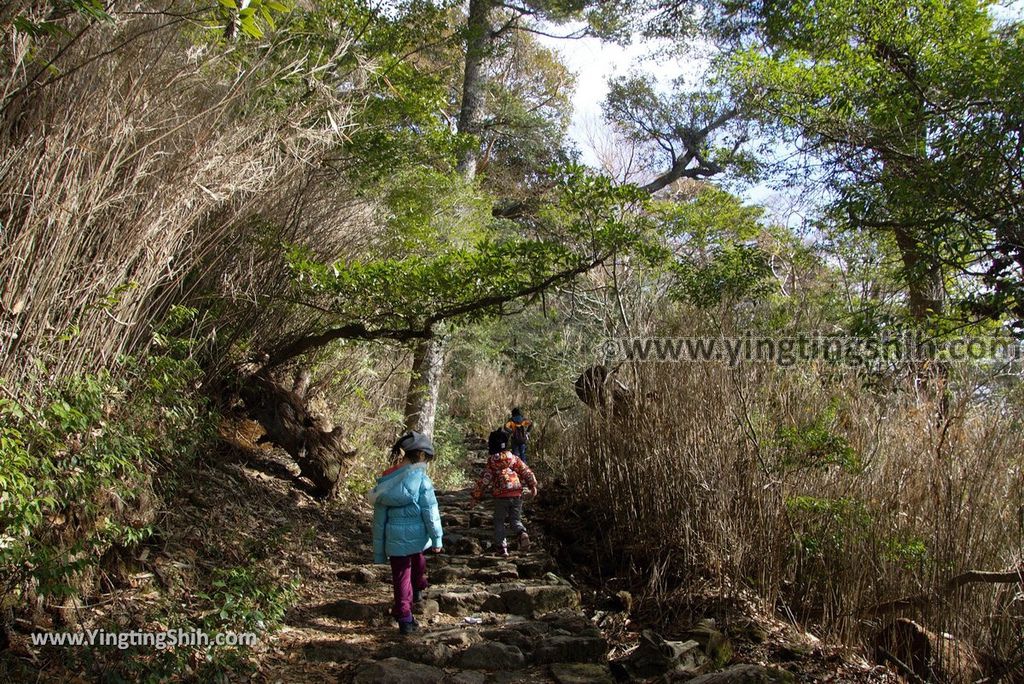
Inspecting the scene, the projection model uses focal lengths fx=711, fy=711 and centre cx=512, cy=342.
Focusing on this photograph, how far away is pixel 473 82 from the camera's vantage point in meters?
10.1

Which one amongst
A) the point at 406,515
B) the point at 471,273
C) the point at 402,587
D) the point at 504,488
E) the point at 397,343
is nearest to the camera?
the point at 402,587

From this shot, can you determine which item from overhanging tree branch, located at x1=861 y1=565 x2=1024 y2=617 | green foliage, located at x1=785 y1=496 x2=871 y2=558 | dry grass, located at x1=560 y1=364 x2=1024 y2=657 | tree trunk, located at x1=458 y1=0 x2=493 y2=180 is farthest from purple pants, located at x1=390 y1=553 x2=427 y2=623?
tree trunk, located at x1=458 y1=0 x2=493 y2=180

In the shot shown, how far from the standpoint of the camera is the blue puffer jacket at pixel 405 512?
161 inches

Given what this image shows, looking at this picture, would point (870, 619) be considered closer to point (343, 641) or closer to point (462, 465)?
point (343, 641)

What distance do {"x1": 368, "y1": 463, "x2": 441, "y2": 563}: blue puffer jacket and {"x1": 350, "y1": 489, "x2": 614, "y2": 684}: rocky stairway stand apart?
50cm

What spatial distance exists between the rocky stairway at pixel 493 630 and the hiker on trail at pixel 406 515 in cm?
38

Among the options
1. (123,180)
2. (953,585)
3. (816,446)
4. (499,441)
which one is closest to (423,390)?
(499,441)

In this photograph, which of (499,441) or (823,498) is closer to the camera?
(823,498)

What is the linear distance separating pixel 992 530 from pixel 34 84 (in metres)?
5.26

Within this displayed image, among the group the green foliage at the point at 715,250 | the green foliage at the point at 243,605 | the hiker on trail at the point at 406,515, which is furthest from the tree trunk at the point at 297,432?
the green foliage at the point at 715,250

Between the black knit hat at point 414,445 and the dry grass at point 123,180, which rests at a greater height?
the dry grass at point 123,180

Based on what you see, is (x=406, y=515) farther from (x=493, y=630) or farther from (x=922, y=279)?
(x=922, y=279)

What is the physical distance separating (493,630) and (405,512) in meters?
0.82

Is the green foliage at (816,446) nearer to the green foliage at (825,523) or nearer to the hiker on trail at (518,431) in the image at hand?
the green foliage at (825,523)
